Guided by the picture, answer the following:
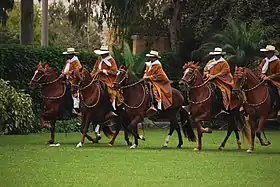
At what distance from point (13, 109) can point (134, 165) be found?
377 inches

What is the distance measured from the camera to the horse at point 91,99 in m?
20.0

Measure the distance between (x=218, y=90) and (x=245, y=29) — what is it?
10.1 m

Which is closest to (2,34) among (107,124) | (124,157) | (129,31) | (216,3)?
(129,31)

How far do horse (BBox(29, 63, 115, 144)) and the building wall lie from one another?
14.1 meters

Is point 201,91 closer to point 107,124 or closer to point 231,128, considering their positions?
point 231,128

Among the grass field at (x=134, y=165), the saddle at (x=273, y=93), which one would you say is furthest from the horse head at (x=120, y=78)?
the saddle at (x=273, y=93)

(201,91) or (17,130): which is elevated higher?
(201,91)

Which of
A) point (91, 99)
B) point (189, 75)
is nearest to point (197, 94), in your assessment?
point (189, 75)

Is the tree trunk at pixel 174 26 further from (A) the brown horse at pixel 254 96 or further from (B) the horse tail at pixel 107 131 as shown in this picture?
(A) the brown horse at pixel 254 96

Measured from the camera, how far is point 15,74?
25.6 meters

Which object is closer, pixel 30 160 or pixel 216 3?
pixel 30 160

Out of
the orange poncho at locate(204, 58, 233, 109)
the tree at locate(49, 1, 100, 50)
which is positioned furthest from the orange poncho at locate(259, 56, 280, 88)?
the tree at locate(49, 1, 100, 50)

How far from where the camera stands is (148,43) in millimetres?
35375

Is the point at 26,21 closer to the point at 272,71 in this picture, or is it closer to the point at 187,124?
the point at 187,124
